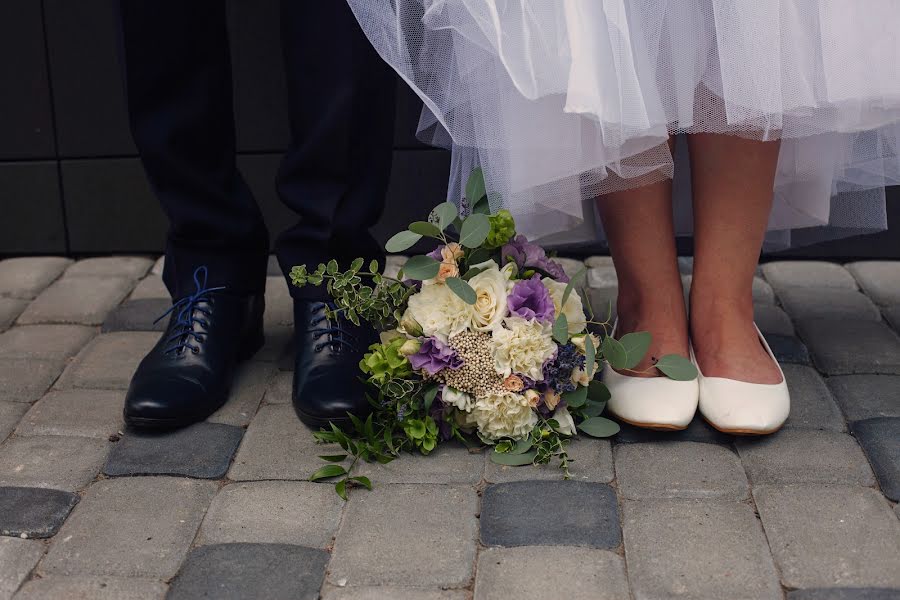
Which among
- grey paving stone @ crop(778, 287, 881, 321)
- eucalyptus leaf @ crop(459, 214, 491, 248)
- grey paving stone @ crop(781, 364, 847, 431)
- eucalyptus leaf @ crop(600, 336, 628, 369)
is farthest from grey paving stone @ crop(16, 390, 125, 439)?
grey paving stone @ crop(778, 287, 881, 321)

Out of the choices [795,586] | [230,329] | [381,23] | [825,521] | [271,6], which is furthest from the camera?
[271,6]

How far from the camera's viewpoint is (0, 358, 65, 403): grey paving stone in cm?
152

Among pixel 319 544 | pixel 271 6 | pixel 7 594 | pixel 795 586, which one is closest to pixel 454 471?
pixel 319 544

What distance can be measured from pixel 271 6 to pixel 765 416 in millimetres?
1411

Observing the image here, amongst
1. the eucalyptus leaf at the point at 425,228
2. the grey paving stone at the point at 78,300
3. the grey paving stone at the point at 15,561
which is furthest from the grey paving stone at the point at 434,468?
the grey paving stone at the point at 78,300

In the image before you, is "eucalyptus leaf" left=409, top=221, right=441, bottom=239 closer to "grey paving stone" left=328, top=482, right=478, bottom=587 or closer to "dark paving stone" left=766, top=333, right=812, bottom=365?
"grey paving stone" left=328, top=482, right=478, bottom=587

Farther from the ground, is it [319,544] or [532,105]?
[532,105]

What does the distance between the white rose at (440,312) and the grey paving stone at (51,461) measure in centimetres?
50

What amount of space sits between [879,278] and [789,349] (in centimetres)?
52

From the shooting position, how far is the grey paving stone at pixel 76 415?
140 centimetres

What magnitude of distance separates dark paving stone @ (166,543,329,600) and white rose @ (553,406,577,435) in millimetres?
403

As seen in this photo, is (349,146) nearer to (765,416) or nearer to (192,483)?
(192,483)

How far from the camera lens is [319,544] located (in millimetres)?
1126

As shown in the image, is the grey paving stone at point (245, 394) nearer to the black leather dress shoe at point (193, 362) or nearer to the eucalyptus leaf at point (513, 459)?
the black leather dress shoe at point (193, 362)
